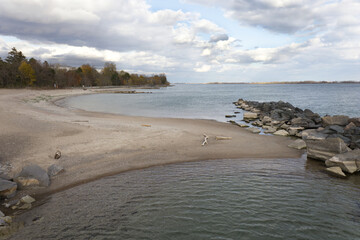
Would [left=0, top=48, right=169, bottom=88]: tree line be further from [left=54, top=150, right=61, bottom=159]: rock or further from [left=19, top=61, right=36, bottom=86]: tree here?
[left=54, top=150, right=61, bottom=159]: rock

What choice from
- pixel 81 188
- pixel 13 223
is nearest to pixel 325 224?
pixel 81 188

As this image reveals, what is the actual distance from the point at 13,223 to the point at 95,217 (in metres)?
2.50

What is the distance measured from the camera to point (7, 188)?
8156 millimetres

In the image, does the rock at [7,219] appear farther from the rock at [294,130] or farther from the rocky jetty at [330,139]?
the rock at [294,130]

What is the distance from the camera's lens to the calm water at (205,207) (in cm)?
652

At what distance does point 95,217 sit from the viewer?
7180 millimetres

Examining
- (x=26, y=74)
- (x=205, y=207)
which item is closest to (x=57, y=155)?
(x=205, y=207)

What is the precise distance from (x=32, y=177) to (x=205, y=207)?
7640mm

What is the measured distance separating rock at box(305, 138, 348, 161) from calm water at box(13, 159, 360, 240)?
80.3 inches

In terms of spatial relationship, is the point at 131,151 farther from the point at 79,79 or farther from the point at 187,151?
the point at 79,79

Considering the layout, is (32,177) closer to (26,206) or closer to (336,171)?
(26,206)

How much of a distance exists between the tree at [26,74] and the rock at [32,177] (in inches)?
3328

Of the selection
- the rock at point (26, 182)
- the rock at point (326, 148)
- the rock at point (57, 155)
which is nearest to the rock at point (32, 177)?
the rock at point (26, 182)

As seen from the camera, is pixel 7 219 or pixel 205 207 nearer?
pixel 7 219
